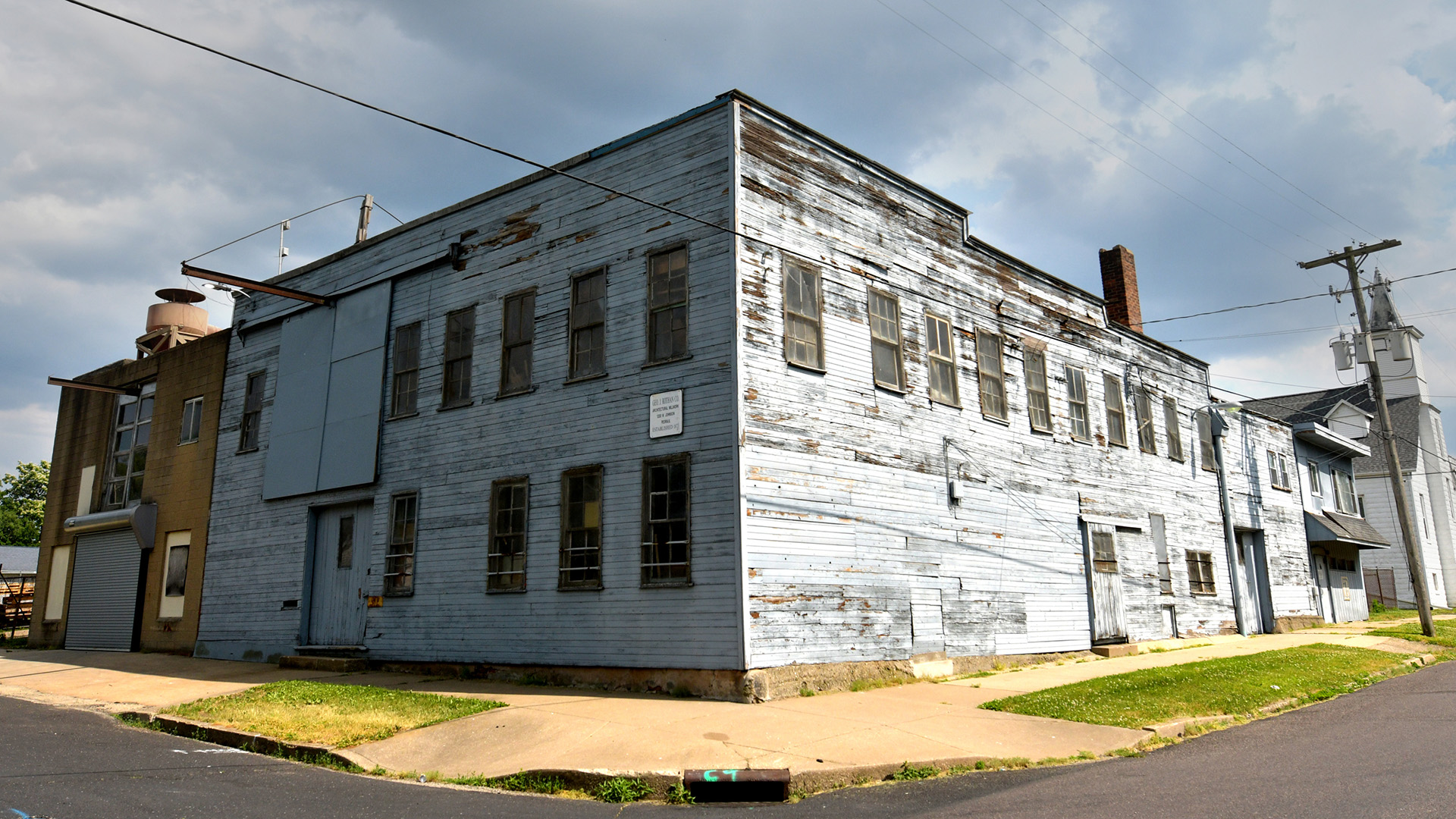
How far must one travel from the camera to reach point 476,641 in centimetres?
1477

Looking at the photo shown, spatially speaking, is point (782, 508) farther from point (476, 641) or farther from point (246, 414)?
point (246, 414)

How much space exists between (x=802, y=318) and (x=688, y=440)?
2.69 m

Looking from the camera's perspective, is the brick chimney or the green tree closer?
the brick chimney

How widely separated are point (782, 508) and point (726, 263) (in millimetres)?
3574

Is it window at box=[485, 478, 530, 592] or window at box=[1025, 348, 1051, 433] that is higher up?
window at box=[1025, 348, 1051, 433]

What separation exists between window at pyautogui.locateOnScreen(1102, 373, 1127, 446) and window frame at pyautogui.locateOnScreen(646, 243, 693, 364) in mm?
12084

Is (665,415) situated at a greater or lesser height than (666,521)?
greater

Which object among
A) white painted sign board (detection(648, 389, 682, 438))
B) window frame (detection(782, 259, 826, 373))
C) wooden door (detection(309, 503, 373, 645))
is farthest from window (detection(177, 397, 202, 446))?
window frame (detection(782, 259, 826, 373))

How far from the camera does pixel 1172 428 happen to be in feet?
78.1

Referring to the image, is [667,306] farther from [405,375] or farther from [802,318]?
[405,375]

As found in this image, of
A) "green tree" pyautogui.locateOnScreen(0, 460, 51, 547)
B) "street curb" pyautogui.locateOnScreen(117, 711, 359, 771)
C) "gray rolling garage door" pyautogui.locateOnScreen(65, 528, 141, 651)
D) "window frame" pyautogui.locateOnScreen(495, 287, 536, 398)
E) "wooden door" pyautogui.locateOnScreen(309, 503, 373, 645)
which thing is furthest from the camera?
"green tree" pyautogui.locateOnScreen(0, 460, 51, 547)

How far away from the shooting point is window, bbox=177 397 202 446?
71.9ft

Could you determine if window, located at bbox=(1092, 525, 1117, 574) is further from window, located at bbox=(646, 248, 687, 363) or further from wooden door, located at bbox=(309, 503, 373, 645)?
wooden door, located at bbox=(309, 503, 373, 645)

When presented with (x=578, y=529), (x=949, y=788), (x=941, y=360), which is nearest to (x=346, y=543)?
(x=578, y=529)
